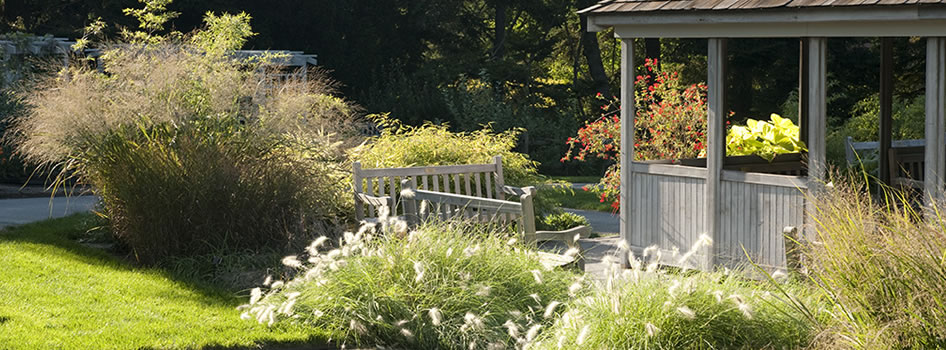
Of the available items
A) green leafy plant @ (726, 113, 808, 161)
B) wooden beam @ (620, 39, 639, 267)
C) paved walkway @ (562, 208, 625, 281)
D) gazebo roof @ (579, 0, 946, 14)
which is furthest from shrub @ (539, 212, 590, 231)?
gazebo roof @ (579, 0, 946, 14)

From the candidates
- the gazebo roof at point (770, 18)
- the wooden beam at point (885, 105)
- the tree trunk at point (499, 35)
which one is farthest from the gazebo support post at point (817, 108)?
the tree trunk at point (499, 35)

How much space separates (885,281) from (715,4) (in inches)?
124

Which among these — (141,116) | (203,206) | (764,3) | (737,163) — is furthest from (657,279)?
(141,116)

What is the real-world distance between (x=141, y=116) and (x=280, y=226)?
1472 millimetres

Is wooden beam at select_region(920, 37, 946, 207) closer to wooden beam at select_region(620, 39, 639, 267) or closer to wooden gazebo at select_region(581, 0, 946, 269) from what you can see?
wooden gazebo at select_region(581, 0, 946, 269)

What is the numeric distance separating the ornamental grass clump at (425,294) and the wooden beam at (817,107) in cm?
176

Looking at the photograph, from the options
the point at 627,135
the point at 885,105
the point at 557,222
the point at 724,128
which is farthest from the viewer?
the point at 557,222

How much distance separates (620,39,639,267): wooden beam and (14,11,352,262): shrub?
Answer: 240cm

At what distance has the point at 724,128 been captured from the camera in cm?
787

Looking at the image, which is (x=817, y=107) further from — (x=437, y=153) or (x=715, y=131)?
(x=437, y=153)

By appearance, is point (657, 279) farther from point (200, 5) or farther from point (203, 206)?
point (200, 5)

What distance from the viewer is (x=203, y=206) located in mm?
8398

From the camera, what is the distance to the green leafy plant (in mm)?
8625

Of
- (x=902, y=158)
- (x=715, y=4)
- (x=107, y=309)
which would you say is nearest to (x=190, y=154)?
(x=107, y=309)
